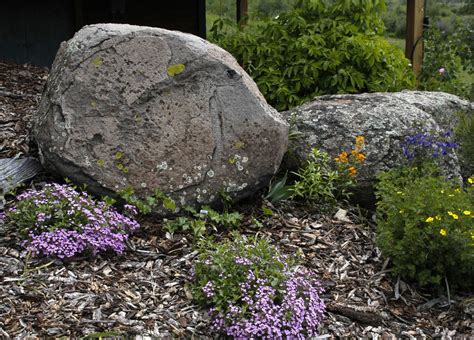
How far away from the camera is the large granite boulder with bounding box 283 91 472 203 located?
5.20 m

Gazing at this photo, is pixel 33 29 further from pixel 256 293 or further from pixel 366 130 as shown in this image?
pixel 256 293

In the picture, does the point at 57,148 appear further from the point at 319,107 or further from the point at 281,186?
the point at 319,107

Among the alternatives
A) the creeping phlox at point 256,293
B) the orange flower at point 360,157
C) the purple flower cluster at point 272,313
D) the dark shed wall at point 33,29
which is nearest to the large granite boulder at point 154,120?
the orange flower at point 360,157

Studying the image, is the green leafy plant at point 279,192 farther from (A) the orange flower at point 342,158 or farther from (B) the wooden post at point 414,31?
(B) the wooden post at point 414,31

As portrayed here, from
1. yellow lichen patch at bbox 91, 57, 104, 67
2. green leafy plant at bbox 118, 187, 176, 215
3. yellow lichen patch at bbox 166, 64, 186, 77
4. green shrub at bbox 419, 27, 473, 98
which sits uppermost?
yellow lichen patch at bbox 91, 57, 104, 67

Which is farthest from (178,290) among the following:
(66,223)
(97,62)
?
(97,62)

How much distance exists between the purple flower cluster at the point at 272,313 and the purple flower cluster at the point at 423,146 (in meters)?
1.80

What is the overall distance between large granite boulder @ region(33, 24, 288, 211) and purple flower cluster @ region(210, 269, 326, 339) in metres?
1.12

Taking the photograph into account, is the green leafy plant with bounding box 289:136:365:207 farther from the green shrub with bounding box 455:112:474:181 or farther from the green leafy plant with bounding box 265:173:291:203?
the green shrub with bounding box 455:112:474:181

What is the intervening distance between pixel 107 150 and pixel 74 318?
1.31 m

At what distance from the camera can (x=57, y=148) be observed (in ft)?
14.9

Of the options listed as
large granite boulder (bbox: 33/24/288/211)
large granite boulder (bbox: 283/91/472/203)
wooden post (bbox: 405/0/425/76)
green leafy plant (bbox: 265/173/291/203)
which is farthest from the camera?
wooden post (bbox: 405/0/425/76)

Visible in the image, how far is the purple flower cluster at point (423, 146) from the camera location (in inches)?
202

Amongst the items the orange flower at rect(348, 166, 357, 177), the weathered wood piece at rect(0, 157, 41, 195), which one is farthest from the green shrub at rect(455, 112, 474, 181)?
the weathered wood piece at rect(0, 157, 41, 195)
